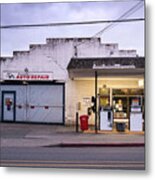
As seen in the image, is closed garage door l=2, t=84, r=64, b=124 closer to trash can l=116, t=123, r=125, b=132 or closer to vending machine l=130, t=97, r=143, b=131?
trash can l=116, t=123, r=125, b=132

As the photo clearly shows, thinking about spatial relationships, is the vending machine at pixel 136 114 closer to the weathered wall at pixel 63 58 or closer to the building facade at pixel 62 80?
the building facade at pixel 62 80

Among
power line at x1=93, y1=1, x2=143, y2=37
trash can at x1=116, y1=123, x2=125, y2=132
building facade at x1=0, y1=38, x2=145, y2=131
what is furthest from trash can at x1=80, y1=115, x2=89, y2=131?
power line at x1=93, y1=1, x2=143, y2=37

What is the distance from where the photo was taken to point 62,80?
8.73m

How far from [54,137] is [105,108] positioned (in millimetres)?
825

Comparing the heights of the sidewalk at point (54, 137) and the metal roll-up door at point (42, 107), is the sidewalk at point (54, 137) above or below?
below

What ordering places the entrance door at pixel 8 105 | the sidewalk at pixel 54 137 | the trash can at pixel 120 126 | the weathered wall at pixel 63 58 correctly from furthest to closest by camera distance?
the entrance door at pixel 8 105 < the weathered wall at pixel 63 58 < the sidewalk at pixel 54 137 < the trash can at pixel 120 126

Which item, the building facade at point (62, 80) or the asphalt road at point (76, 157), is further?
the building facade at point (62, 80)

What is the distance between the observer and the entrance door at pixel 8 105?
27.3ft

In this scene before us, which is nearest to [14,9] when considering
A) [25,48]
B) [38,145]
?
[25,48]

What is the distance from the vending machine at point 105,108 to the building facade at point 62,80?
2cm

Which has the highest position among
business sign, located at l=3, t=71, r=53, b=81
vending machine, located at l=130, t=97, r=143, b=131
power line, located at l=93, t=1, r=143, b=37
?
power line, located at l=93, t=1, r=143, b=37

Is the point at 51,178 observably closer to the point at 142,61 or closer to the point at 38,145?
the point at 38,145

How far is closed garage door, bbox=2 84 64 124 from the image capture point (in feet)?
27.5

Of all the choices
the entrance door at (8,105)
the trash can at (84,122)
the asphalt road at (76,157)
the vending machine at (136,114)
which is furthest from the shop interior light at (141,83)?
the entrance door at (8,105)
